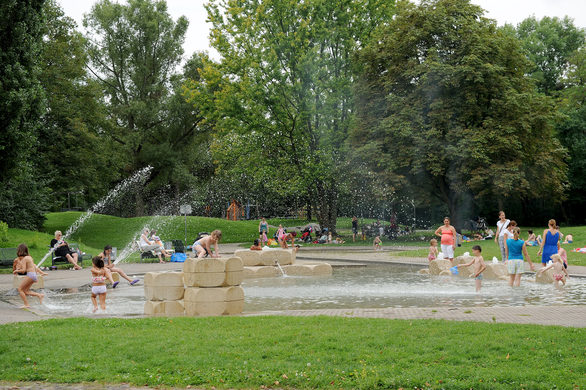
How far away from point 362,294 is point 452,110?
972 inches

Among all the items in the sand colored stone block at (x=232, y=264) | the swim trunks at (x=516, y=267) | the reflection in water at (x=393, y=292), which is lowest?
the reflection in water at (x=393, y=292)

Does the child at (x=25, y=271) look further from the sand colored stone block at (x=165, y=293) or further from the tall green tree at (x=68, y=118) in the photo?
the tall green tree at (x=68, y=118)

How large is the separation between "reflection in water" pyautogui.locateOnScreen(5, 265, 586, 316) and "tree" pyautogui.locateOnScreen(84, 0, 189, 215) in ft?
121

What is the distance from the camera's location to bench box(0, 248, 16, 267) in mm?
23688

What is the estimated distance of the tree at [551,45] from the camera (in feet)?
191

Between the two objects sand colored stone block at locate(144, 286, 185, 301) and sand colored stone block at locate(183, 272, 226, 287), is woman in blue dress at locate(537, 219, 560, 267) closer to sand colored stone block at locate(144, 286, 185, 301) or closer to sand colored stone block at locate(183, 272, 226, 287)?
sand colored stone block at locate(183, 272, 226, 287)

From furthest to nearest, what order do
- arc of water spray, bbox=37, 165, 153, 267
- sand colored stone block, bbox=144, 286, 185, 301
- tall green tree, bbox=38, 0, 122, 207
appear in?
arc of water spray, bbox=37, 165, 153, 267 < tall green tree, bbox=38, 0, 122, 207 < sand colored stone block, bbox=144, 286, 185, 301

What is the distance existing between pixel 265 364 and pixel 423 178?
3325 centimetres

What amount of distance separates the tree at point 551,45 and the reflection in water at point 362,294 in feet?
149

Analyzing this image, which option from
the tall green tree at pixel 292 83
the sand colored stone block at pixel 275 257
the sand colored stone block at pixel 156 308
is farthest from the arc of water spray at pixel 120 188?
the sand colored stone block at pixel 156 308

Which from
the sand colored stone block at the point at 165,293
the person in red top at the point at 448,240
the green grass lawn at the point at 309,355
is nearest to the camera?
the green grass lawn at the point at 309,355

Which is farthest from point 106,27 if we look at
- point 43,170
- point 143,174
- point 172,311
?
point 172,311

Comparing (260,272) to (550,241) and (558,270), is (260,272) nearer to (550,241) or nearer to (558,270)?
(550,241)

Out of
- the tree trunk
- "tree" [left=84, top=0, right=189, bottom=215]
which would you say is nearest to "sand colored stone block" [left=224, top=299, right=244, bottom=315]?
the tree trunk
